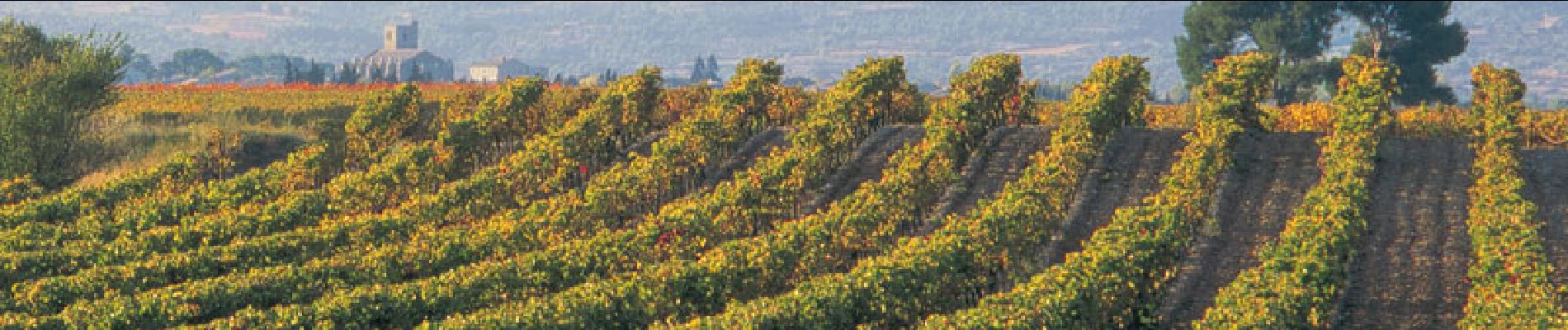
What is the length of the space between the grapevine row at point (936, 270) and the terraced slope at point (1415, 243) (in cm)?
571

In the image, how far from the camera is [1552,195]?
110 feet

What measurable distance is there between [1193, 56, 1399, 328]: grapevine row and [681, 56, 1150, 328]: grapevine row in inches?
153

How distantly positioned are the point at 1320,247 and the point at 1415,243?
559 centimetres

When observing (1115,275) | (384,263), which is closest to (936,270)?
(1115,275)

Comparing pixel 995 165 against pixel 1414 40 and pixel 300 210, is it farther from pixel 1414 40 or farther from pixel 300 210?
pixel 1414 40

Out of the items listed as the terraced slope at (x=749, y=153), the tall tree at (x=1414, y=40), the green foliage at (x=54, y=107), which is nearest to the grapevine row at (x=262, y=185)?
the green foliage at (x=54, y=107)

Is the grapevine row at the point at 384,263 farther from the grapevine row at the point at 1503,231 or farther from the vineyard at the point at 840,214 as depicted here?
the grapevine row at the point at 1503,231

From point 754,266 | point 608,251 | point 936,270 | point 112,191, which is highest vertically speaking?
point 936,270

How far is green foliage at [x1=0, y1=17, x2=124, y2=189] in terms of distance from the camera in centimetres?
4194

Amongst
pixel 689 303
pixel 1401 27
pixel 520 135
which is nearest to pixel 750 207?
pixel 689 303

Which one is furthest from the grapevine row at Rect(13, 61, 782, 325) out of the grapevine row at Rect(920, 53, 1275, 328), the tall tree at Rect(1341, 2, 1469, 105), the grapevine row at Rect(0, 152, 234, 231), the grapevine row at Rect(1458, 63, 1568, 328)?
the tall tree at Rect(1341, 2, 1469, 105)

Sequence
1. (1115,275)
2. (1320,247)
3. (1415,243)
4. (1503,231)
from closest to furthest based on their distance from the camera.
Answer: (1115,275), (1320,247), (1503,231), (1415,243)

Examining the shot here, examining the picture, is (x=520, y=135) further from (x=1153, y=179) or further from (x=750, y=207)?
(x=1153, y=179)

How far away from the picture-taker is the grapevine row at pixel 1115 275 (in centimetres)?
2225
